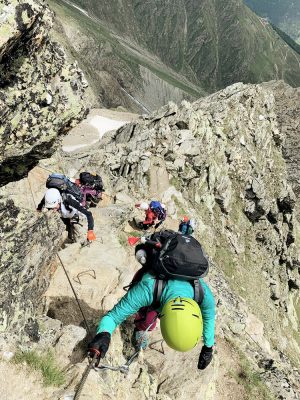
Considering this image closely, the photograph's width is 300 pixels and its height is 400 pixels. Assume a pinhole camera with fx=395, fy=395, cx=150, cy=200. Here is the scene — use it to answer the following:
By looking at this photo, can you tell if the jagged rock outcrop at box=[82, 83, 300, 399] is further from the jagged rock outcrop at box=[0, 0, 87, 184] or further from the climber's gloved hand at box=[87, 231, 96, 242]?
the jagged rock outcrop at box=[0, 0, 87, 184]

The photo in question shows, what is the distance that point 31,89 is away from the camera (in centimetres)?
749

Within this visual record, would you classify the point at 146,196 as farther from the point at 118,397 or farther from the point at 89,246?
the point at 118,397

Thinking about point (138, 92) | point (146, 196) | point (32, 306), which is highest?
point (32, 306)

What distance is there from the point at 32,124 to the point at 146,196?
2122 cm

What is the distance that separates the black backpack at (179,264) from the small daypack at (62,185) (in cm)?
729

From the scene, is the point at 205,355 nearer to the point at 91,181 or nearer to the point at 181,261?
the point at 181,261

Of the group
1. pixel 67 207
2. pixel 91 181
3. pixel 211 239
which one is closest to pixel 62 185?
pixel 67 207

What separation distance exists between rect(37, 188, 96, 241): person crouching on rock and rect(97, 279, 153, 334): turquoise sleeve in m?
6.86

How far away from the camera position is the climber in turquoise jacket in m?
6.54

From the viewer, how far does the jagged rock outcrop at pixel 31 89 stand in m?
6.48

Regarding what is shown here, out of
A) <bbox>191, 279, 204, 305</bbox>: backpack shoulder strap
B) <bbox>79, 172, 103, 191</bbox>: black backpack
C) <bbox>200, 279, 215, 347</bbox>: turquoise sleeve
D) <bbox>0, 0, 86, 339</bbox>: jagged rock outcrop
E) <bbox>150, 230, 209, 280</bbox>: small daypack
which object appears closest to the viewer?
<bbox>0, 0, 86, 339</bbox>: jagged rock outcrop

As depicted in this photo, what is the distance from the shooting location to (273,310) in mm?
37125

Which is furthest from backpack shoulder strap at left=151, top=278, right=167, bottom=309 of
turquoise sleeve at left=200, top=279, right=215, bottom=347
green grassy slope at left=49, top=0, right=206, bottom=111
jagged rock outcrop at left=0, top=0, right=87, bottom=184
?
green grassy slope at left=49, top=0, right=206, bottom=111

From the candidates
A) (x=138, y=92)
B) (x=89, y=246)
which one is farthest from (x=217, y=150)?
(x=138, y=92)
